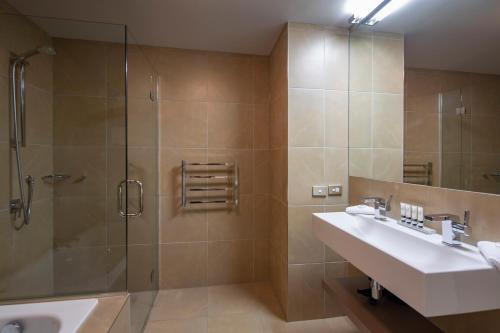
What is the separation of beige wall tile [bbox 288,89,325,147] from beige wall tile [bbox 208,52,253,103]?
0.68 m

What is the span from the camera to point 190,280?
97.2 inches

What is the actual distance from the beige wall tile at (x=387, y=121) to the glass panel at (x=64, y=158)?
1.87 metres

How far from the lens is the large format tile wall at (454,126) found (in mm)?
1120

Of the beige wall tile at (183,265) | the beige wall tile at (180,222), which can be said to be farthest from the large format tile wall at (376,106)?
the beige wall tile at (183,265)

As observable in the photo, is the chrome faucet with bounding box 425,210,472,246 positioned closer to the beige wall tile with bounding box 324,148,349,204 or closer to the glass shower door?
the glass shower door

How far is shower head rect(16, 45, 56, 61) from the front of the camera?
1672 millimetres

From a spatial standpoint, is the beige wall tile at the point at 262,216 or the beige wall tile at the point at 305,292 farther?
the beige wall tile at the point at 262,216

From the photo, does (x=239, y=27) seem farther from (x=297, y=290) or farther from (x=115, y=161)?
(x=297, y=290)

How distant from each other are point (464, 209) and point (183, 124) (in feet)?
7.11

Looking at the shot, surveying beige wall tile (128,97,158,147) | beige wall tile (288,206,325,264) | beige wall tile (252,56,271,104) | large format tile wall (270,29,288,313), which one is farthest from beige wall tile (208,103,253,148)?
beige wall tile (288,206,325,264)

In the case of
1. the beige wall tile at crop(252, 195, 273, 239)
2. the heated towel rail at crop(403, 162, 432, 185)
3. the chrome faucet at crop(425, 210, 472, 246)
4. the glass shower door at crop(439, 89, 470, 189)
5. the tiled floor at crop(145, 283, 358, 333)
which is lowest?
the tiled floor at crop(145, 283, 358, 333)

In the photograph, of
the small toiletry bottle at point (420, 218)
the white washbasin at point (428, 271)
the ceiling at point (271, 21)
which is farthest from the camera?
the small toiletry bottle at point (420, 218)

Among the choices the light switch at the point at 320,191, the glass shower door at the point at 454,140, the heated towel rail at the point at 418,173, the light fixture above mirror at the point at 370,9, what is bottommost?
the light switch at the point at 320,191

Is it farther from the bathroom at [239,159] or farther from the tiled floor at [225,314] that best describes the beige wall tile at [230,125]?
the tiled floor at [225,314]
